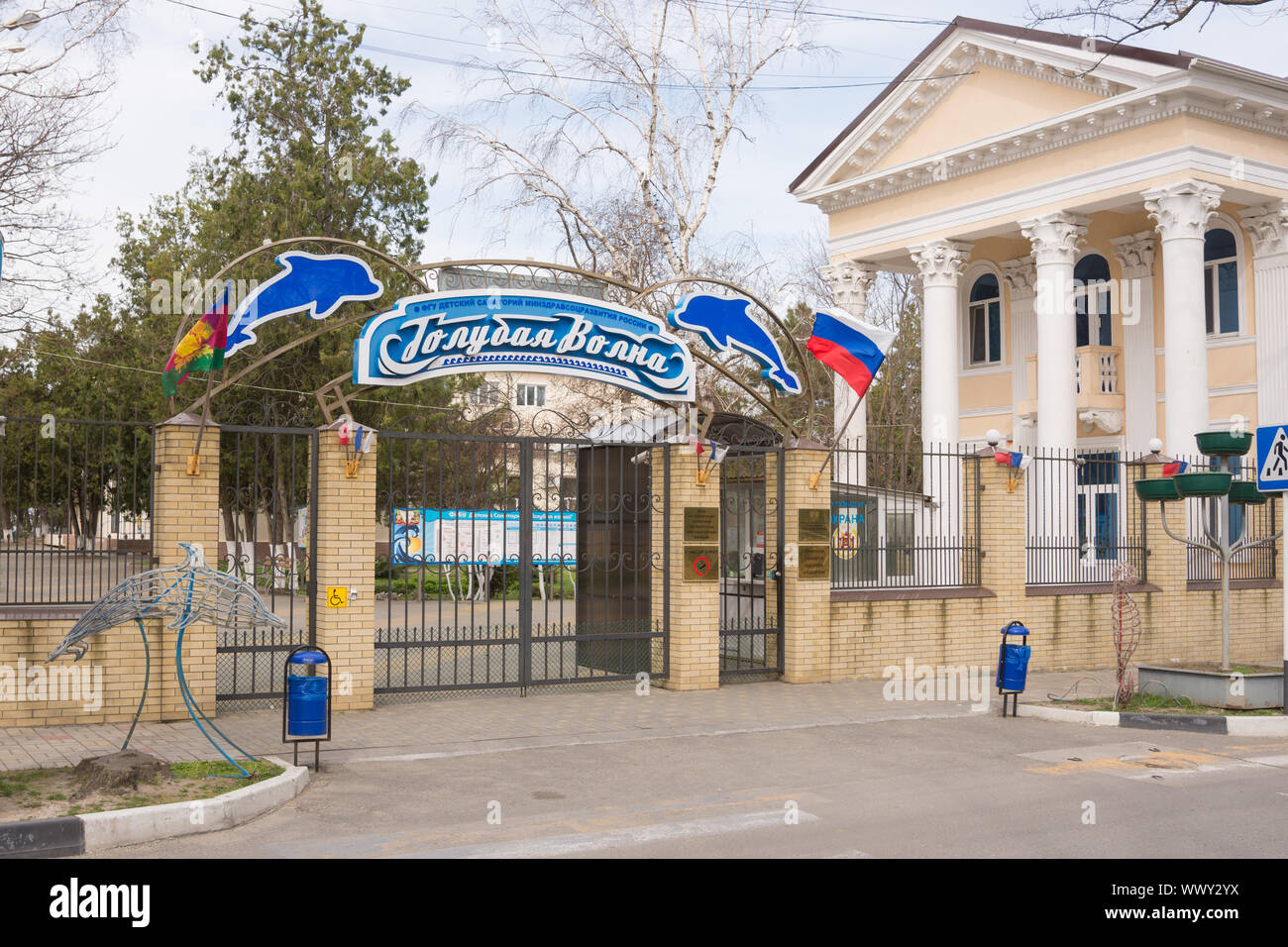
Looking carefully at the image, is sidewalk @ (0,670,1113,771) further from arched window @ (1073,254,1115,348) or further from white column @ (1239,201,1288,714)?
arched window @ (1073,254,1115,348)

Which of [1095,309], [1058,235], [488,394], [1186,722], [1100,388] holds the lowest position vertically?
Result: [1186,722]

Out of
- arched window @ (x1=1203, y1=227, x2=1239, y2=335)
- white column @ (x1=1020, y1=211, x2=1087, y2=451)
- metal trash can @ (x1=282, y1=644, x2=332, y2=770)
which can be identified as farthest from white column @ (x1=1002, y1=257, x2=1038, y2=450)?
metal trash can @ (x1=282, y1=644, x2=332, y2=770)

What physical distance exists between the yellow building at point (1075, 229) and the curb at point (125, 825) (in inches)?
788

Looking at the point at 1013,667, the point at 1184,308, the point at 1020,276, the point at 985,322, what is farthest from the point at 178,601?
the point at 985,322

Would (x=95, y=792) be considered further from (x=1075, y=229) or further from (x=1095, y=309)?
(x=1095, y=309)

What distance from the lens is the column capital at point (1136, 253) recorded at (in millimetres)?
28234

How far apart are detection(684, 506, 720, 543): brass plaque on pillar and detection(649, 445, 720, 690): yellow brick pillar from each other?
0.04ft

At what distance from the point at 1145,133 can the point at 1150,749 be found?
17.0 m

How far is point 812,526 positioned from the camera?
16.0 m

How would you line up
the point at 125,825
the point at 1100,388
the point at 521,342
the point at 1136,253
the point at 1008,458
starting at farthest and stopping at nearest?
the point at 1136,253
the point at 1100,388
the point at 1008,458
the point at 521,342
the point at 125,825

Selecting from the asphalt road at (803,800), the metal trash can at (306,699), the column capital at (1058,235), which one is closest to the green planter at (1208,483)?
the asphalt road at (803,800)

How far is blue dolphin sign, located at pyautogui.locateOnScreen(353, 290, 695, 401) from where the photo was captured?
44.5 feet

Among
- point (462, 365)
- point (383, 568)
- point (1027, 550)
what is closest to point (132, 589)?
point (462, 365)

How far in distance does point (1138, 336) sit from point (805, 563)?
52.4 ft
